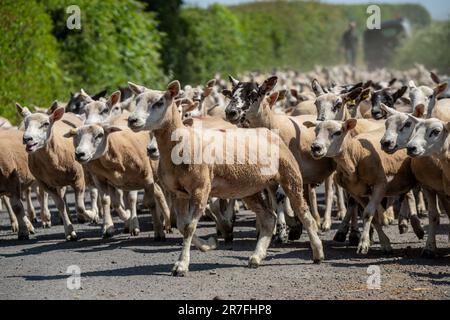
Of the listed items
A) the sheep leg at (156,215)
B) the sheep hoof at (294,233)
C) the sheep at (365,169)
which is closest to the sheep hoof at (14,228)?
the sheep leg at (156,215)

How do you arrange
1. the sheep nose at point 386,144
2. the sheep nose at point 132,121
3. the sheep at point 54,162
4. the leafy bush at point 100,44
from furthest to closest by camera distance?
1. the leafy bush at point 100,44
2. the sheep at point 54,162
3. the sheep nose at point 386,144
4. the sheep nose at point 132,121

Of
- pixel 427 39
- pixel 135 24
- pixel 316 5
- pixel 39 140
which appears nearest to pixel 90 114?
pixel 39 140

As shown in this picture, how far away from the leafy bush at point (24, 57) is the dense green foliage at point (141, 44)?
0.07 ft

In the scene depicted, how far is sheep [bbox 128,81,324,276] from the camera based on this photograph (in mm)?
11445

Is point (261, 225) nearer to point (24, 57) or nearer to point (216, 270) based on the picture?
point (216, 270)

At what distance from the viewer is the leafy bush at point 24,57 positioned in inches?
853

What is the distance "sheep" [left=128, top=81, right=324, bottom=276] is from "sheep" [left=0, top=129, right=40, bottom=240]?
136 inches

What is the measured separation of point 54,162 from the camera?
1482 centimetres

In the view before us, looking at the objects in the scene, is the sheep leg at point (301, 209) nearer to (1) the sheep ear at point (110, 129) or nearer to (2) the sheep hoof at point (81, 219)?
(1) the sheep ear at point (110, 129)

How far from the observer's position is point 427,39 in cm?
6831

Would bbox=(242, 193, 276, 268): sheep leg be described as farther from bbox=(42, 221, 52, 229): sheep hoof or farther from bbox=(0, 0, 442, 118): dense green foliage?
bbox=(0, 0, 442, 118): dense green foliage

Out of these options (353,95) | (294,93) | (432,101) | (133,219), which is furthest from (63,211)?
(294,93)

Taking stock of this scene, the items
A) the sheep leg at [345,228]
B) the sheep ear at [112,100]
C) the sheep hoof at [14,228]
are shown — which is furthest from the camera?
Answer: the sheep hoof at [14,228]
